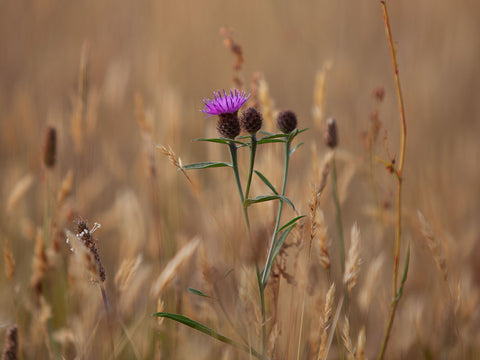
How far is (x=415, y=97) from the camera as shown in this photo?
10.3ft

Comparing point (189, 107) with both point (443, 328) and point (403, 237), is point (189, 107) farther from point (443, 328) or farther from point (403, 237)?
point (443, 328)

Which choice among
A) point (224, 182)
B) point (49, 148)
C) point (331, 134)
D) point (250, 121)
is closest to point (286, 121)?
point (250, 121)

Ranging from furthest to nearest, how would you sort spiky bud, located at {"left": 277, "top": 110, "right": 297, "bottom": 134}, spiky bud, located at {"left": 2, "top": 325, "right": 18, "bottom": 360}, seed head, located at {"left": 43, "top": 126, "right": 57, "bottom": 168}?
seed head, located at {"left": 43, "top": 126, "right": 57, "bottom": 168}, spiky bud, located at {"left": 277, "top": 110, "right": 297, "bottom": 134}, spiky bud, located at {"left": 2, "top": 325, "right": 18, "bottom": 360}

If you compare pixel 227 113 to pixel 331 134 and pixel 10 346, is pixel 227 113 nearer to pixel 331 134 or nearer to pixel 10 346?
pixel 331 134

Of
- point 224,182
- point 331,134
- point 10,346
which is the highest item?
point 331,134

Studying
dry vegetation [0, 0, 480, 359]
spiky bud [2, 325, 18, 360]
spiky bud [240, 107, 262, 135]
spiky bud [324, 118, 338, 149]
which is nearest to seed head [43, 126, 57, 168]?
dry vegetation [0, 0, 480, 359]

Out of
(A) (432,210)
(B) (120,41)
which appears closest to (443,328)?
(A) (432,210)

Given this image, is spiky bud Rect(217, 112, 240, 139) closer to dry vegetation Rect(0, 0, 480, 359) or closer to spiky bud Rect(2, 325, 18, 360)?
dry vegetation Rect(0, 0, 480, 359)

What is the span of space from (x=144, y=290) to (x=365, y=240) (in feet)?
3.83

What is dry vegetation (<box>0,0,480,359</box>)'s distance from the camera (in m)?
1.20

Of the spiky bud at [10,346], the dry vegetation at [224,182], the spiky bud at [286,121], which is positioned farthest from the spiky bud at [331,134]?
the spiky bud at [10,346]

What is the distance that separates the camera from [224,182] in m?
1.81

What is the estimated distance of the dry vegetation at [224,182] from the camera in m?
1.20

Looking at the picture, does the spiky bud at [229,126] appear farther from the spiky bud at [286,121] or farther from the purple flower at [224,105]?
the spiky bud at [286,121]
